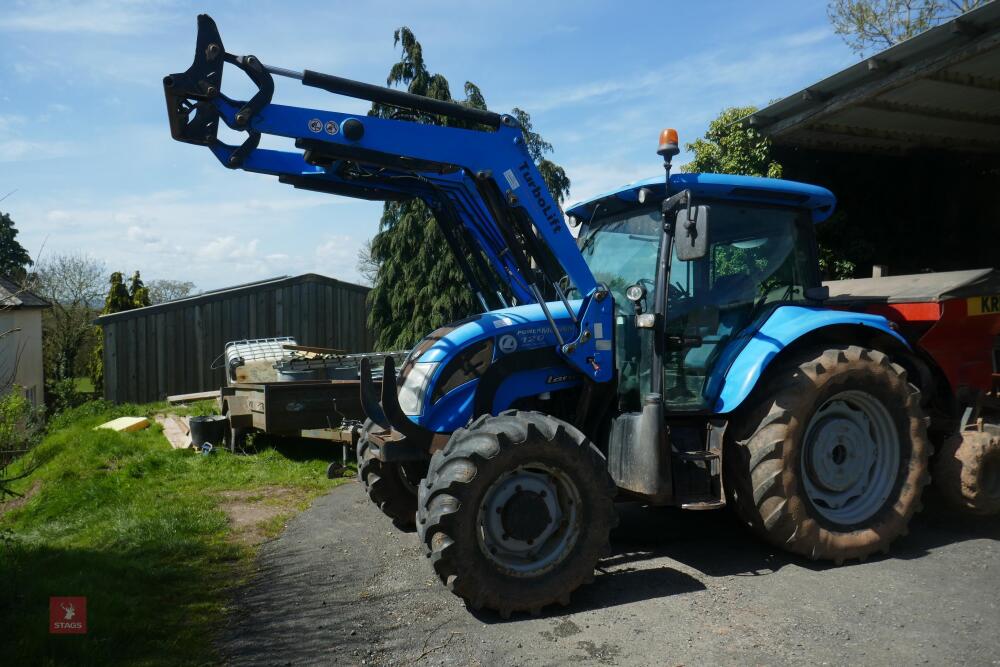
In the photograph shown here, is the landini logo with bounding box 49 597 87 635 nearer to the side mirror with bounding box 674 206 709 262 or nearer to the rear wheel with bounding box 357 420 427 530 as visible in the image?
the rear wheel with bounding box 357 420 427 530

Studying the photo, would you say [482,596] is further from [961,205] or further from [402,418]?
[961,205]

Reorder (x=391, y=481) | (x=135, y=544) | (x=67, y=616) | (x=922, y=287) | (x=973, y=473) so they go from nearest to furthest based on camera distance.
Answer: (x=67, y=616) < (x=973, y=473) < (x=391, y=481) < (x=135, y=544) < (x=922, y=287)

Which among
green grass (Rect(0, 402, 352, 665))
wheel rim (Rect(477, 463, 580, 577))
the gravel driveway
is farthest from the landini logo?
wheel rim (Rect(477, 463, 580, 577))

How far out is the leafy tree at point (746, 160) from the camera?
10516 millimetres

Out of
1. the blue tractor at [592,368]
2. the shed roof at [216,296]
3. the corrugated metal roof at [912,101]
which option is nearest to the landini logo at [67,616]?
the blue tractor at [592,368]

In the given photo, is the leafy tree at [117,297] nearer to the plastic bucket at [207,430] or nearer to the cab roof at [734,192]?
the plastic bucket at [207,430]

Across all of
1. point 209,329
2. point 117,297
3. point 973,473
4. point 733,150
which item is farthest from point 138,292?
point 973,473

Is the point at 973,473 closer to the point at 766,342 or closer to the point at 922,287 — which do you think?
the point at 922,287

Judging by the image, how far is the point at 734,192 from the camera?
198 inches

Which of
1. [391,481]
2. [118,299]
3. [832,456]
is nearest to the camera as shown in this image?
[832,456]

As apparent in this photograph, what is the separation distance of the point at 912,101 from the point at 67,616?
31.8ft

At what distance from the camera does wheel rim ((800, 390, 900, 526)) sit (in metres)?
4.86

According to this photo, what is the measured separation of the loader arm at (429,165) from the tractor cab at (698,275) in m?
0.29

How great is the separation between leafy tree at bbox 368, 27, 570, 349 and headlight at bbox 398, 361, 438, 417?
8267 mm
